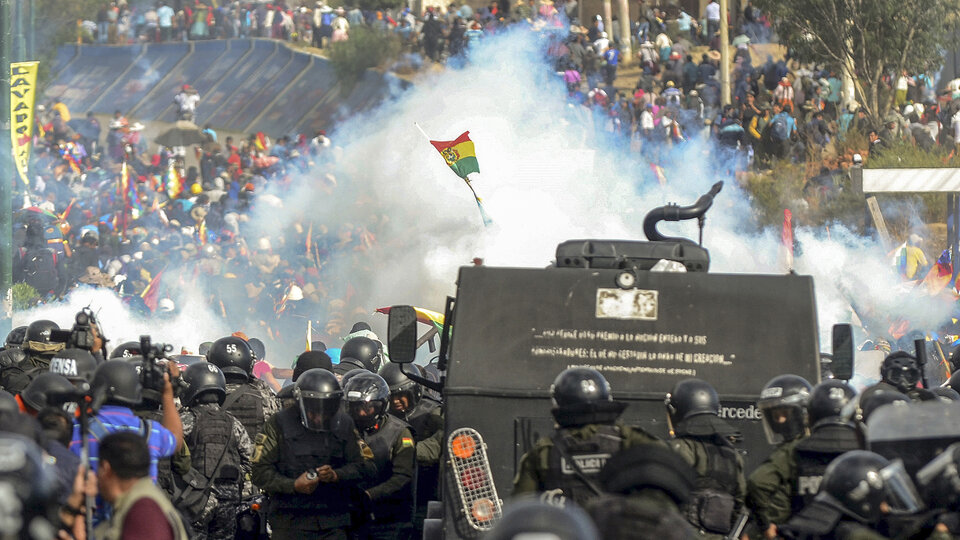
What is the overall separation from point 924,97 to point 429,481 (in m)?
25.2

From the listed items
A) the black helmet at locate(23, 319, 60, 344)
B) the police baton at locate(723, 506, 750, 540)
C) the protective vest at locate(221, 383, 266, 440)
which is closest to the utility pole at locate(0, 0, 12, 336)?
the black helmet at locate(23, 319, 60, 344)

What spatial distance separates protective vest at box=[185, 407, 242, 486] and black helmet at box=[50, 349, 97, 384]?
3.61ft

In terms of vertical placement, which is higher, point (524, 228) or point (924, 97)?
point (924, 97)

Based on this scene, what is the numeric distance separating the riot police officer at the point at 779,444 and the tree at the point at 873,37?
1078 inches

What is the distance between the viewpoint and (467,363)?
7.44 meters

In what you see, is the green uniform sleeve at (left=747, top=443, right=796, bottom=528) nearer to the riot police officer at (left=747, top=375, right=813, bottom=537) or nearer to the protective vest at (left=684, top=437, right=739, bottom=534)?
the riot police officer at (left=747, top=375, right=813, bottom=537)

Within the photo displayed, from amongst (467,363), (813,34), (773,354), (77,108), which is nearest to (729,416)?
(773,354)

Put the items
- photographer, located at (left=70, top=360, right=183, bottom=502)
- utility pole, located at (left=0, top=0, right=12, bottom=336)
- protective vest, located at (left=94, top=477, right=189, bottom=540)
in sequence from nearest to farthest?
1. protective vest, located at (left=94, top=477, right=189, bottom=540)
2. photographer, located at (left=70, top=360, right=183, bottom=502)
3. utility pole, located at (left=0, top=0, right=12, bottom=336)

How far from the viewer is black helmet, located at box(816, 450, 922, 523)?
4637mm

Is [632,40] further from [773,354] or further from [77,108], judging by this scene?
[773,354]

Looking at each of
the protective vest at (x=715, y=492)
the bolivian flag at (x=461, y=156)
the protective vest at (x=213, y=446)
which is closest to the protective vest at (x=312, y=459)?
the protective vest at (x=213, y=446)

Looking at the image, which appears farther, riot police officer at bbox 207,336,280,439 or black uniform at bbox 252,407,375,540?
riot police officer at bbox 207,336,280,439

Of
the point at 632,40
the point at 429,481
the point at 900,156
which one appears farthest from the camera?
the point at 632,40

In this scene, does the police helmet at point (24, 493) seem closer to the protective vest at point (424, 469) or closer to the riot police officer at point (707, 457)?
the riot police officer at point (707, 457)
